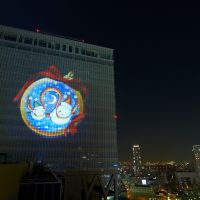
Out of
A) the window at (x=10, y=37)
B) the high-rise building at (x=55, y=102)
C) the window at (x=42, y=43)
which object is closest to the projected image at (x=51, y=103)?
the high-rise building at (x=55, y=102)

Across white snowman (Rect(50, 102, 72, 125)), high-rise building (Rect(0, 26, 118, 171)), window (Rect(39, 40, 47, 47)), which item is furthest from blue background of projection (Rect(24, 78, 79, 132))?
window (Rect(39, 40, 47, 47))

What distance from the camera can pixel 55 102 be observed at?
107 meters

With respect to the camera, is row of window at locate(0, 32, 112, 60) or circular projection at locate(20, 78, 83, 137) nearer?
circular projection at locate(20, 78, 83, 137)

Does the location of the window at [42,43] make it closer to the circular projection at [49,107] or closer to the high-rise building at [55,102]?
the high-rise building at [55,102]

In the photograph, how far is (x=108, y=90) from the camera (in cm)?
12656

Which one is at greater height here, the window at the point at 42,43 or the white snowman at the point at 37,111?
the window at the point at 42,43

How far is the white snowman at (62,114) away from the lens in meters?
106

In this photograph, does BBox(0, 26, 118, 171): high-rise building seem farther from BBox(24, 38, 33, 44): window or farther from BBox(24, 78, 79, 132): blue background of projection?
BBox(24, 38, 33, 44): window

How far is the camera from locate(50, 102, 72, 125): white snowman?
10629 centimetres

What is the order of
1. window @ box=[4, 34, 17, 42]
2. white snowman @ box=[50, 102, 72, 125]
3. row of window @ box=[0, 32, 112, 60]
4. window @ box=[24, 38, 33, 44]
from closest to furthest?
white snowman @ box=[50, 102, 72, 125] → window @ box=[4, 34, 17, 42] → row of window @ box=[0, 32, 112, 60] → window @ box=[24, 38, 33, 44]

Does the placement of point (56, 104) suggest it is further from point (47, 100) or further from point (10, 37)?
point (10, 37)

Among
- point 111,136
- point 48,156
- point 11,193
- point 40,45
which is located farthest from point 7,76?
point 11,193

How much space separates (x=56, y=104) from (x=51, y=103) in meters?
2.37

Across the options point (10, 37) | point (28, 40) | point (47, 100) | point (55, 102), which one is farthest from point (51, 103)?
point (10, 37)
